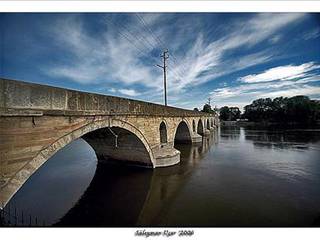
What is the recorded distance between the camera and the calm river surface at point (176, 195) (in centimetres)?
486

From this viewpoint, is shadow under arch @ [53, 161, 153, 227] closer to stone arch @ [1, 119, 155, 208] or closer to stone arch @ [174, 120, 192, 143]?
stone arch @ [1, 119, 155, 208]

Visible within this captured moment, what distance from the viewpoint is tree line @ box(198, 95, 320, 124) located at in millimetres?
24891

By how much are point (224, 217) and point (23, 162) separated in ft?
14.2

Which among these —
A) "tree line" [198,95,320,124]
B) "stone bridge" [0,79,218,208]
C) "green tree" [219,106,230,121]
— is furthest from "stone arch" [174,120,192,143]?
"green tree" [219,106,230,121]

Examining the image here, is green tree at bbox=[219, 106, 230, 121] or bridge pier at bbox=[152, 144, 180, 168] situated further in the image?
green tree at bbox=[219, 106, 230, 121]

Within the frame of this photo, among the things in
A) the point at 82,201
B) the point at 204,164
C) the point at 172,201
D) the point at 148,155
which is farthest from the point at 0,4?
the point at 204,164

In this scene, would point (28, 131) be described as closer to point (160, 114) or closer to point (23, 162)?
point (23, 162)

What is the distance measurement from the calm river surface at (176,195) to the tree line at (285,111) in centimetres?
1248

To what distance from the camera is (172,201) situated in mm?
5891

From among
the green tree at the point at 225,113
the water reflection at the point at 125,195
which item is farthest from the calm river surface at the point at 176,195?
the green tree at the point at 225,113

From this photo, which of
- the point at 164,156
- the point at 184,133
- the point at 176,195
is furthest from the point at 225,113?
the point at 176,195

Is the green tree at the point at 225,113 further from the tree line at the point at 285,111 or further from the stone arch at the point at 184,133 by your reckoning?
the stone arch at the point at 184,133

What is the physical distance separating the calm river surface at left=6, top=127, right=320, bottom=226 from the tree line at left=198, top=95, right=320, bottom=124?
41.0 feet
